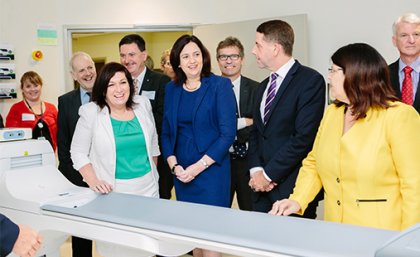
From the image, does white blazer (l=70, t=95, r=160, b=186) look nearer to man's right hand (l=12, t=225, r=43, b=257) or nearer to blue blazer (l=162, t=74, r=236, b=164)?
blue blazer (l=162, t=74, r=236, b=164)

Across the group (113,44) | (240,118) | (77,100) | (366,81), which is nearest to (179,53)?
(240,118)

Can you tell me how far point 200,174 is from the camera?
2.37 m

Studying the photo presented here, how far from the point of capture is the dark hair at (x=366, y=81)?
154 cm

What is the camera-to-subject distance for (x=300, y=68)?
2178mm

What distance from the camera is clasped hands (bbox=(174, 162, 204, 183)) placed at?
2.33m

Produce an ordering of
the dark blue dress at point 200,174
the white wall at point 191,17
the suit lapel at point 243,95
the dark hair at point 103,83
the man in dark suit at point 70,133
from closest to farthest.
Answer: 1. the dark hair at point 103,83
2. the dark blue dress at point 200,174
3. the man in dark suit at point 70,133
4. the suit lapel at point 243,95
5. the white wall at point 191,17

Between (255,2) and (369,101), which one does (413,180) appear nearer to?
(369,101)

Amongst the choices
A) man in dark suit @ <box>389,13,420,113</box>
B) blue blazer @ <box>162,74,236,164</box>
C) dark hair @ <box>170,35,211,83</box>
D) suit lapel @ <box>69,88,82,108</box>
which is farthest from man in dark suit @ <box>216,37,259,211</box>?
suit lapel @ <box>69,88,82,108</box>

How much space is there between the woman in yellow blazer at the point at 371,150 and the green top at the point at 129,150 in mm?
842

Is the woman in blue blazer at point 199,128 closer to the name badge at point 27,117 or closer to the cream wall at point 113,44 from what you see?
the name badge at point 27,117

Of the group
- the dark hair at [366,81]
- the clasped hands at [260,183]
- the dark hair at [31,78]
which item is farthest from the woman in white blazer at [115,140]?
the dark hair at [31,78]

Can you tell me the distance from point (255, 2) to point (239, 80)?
167cm

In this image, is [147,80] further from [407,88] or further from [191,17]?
[191,17]

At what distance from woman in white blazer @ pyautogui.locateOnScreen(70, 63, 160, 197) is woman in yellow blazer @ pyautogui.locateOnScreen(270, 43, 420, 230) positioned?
85 cm
